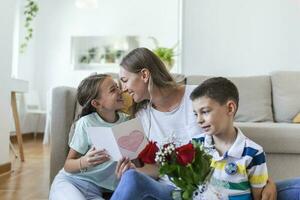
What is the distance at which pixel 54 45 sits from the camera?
5.70 meters

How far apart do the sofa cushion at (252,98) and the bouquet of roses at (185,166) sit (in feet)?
4.99

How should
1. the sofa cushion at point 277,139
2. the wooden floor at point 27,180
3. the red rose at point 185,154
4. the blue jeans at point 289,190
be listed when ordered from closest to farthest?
the red rose at point 185,154 < the blue jeans at point 289,190 < the sofa cushion at point 277,139 < the wooden floor at point 27,180

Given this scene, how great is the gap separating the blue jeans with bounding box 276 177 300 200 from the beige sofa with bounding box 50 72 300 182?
0.70 metres

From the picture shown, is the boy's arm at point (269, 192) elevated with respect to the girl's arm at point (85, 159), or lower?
lower

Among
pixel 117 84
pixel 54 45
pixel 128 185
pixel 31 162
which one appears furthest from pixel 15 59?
pixel 128 185

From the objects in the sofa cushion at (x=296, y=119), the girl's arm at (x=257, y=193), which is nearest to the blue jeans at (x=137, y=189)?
the girl's arm at (x=257, y=193)

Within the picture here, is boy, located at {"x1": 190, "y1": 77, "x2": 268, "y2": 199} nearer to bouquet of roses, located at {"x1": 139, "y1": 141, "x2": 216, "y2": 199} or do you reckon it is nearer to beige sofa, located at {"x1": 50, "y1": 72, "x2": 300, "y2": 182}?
bouquet of roses, located at {"x1": 139, "y1": 141, "x2": 216, "y2": 199}

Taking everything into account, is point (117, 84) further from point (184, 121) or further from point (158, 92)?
point (184, 121)

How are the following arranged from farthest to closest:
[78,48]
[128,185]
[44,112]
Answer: [78,48] → [44,112] → [128,185]

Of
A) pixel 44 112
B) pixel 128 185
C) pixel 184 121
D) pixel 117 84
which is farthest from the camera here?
pixel 44 112

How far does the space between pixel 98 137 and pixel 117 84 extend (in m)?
0.37

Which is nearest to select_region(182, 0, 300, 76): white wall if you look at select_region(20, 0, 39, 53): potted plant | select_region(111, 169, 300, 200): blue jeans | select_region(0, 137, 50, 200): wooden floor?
select_region(0, 137, 50, 200): wooden floor

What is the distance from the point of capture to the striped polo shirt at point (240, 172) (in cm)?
95

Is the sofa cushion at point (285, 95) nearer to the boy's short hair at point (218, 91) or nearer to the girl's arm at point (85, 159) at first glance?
the boy's short hair at point (218, 91)
